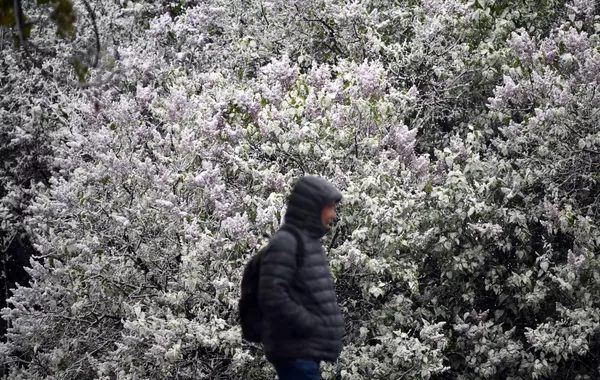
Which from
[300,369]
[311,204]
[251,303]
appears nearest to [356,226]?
[251,303]

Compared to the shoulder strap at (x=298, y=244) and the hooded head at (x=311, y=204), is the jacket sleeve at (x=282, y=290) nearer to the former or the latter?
the shoulder strap at (x=298, y=244)

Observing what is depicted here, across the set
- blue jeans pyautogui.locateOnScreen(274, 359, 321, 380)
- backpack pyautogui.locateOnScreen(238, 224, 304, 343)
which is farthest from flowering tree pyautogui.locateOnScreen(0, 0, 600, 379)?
blue jeans pyautogui.locateOnScreen(274, 359, 321, 380)

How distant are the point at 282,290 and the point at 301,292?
0.48 feet

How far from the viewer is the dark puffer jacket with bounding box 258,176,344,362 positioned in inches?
188

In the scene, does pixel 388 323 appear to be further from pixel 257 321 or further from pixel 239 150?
pixel 257 321

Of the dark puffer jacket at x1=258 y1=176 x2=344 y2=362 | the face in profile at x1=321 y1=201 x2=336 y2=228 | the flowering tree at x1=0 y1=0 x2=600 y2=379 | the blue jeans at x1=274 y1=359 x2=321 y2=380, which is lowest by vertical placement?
the flowering tree at x1=0 y1=0 x2=600 y2=379

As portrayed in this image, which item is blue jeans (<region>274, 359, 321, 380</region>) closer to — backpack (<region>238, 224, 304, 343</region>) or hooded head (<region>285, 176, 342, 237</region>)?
backpack (<region>238, 224, 304, 343</region>)

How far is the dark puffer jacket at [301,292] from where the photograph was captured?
4773 millimetres

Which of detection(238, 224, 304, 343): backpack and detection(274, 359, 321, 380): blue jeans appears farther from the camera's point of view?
detection(238, 224, 304, 343): backpack

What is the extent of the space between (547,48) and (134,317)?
4.87 metres

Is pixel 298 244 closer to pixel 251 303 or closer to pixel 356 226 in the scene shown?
pixel 251 303

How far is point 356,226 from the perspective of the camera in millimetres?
9344

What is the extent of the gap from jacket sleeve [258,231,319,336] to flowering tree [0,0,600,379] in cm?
378

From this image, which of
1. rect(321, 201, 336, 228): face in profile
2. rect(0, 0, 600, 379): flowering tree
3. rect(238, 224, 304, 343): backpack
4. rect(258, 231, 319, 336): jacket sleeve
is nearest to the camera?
rect(258, 231, 319, 336): jacket sleeve
